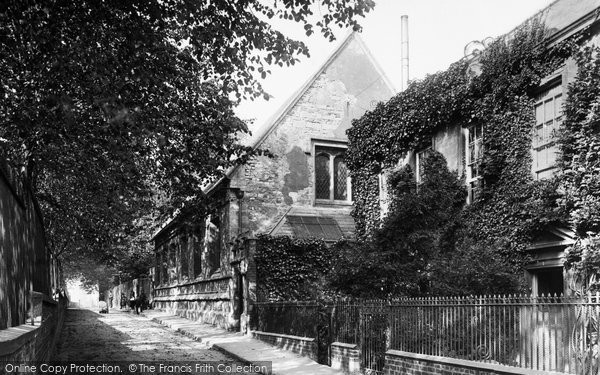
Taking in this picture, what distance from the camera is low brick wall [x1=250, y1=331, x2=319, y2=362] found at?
1477 cm

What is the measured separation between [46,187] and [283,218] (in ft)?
35.1

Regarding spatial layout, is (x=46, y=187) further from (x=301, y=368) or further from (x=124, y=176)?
(x=301, y=368)

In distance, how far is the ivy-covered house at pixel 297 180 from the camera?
77.0 ft

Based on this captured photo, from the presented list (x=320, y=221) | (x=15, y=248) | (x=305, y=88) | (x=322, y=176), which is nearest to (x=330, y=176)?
(x=322, y=176)

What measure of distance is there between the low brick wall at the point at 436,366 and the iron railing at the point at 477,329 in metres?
0.14

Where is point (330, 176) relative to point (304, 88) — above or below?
below

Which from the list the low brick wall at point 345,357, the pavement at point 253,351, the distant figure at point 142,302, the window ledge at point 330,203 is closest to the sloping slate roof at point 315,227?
the window ledge at point 330,203

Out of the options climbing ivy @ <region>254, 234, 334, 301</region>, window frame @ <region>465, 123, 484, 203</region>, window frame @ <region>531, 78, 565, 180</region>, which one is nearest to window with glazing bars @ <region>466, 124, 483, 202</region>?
window frame @ <region>465, 123, 484, 203</region>

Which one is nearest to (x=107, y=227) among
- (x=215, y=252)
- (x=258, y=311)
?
(x=215, y=252)

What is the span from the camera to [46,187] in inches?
1058

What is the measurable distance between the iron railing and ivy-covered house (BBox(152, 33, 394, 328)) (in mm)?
8612

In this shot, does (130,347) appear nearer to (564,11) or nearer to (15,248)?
(15,248)

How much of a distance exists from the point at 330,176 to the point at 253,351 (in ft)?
34.8

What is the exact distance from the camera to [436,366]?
10.3 meters
